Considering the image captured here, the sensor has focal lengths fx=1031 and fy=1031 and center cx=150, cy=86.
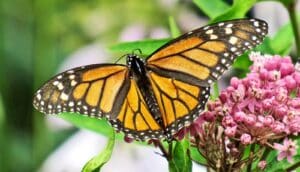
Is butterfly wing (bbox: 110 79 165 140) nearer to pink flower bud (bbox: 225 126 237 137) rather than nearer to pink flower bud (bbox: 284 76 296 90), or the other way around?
pink flower bud (bbox: 225 126 237 137)

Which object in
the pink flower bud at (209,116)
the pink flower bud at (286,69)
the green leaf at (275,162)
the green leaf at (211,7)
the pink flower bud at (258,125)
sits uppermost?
the green leaf at (211,7)

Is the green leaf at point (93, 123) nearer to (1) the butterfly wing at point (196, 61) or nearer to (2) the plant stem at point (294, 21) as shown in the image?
(1) the butterfly wing at point (196, 61)

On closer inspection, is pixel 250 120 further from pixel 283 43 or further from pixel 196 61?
pixel 283 43

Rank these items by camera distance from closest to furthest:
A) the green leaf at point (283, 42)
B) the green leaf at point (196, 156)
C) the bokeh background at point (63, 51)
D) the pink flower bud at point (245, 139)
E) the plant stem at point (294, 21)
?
the pink flower bud at point (245, 139)
the green leaf at point (196, 156)
the plant stem at point (294, 21)
the green leaf at point (283, 42)
the bokeh background at point (63, 51)

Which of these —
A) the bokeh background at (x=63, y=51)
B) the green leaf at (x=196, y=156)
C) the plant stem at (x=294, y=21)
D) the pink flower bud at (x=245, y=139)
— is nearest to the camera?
the pink flower bud at (x=245, y=139)

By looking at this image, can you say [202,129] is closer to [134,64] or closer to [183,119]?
[183,119]

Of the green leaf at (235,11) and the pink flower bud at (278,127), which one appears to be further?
the green leaf at (235,11)

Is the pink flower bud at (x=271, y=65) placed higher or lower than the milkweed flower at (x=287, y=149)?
higher

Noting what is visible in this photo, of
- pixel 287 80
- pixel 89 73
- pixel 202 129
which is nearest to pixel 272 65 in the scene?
pixel 287 80

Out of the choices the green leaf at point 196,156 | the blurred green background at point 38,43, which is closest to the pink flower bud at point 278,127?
the green leaf at point 196,156
